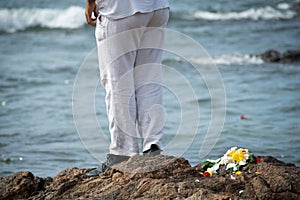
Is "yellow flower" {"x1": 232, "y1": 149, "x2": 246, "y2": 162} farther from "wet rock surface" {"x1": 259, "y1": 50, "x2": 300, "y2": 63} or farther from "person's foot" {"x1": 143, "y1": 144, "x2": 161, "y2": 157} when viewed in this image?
"wet rock surface" {"x1": 259, "y1": 50, "x2": 300, "y2": 63}

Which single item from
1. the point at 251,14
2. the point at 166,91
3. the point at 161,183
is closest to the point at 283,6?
the point at 251,14

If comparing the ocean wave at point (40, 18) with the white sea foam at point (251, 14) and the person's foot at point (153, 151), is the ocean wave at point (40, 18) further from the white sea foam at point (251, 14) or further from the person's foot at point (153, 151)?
the person's foot at point (153, 151)

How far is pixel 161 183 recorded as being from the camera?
3688 millimetres

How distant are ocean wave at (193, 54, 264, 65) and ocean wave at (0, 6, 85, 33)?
273 inches

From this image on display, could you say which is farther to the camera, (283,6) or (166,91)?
(283,6)

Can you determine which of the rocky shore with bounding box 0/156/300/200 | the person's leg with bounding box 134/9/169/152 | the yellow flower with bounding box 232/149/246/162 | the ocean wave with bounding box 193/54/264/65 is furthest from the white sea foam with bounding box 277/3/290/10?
the yellow flower with bounding box 232/149/246/162

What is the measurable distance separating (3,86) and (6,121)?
2.47 meters

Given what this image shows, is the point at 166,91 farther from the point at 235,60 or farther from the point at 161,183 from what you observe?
the point at 161,183

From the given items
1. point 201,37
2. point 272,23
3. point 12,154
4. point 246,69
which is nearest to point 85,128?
point 12,154

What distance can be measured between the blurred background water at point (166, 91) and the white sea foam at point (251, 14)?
3 cm

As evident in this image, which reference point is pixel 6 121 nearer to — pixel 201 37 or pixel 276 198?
pixel 276 198

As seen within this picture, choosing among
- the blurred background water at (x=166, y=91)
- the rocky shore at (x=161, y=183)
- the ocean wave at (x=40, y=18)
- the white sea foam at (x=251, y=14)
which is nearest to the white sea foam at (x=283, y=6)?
the blurred background water at (x=166, y=91)

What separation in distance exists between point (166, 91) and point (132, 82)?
18.5 ft

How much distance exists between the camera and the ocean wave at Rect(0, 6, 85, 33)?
18938 millimetres
